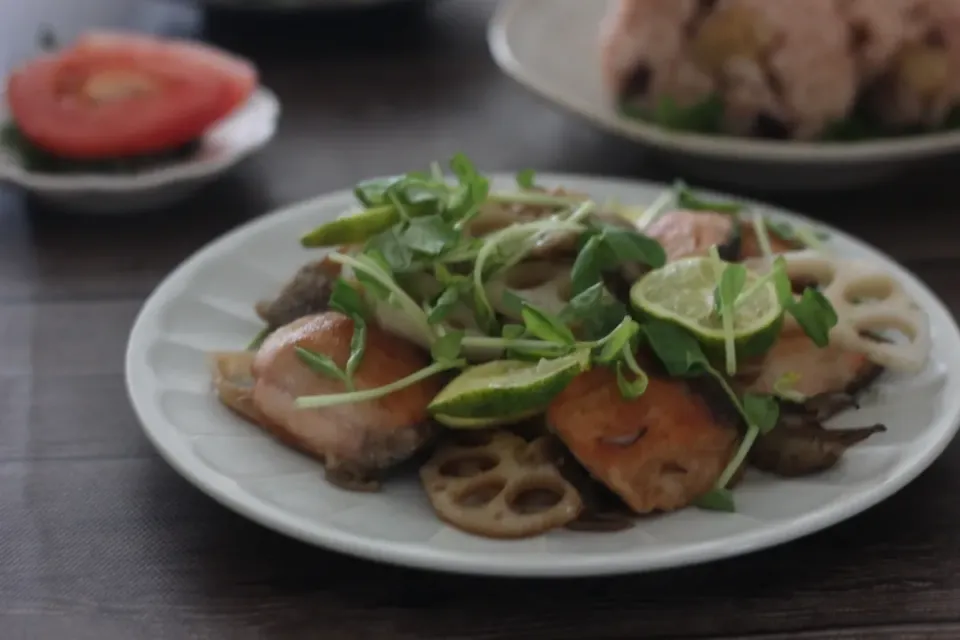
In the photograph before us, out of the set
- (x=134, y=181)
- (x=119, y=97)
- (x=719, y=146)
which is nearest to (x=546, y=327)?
(x=719, y=146)

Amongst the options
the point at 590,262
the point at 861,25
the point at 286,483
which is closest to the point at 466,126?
the point at 861,25

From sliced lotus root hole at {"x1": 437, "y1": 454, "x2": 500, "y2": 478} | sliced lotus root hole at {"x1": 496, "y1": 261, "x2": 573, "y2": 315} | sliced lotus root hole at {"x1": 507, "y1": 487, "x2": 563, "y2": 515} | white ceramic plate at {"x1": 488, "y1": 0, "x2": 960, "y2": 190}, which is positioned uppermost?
sliced lotus root hole at {"x1": 496, "y1": 261, "x2": 573, "y2": 315}

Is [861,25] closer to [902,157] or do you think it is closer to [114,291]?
[902,157]

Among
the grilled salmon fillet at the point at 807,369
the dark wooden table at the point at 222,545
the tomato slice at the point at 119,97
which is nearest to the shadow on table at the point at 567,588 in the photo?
the dark wooden table at the point at 222,545

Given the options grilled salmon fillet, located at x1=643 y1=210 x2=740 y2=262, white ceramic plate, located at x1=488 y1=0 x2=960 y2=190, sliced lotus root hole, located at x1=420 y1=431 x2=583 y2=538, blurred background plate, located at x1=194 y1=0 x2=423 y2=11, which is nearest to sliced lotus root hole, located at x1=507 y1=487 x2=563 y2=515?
sliced lotus root hole, located at x1=420 y1=431 x2=583 y2=538

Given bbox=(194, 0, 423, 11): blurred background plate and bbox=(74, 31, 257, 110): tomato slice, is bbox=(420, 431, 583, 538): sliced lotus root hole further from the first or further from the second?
bbox=(194, 0, 423, 11): blurred background plate

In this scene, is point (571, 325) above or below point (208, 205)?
above
